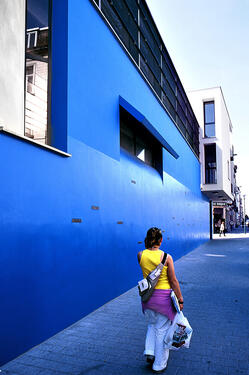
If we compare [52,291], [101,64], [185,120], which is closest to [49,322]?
[52,291]

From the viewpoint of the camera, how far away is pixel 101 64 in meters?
6.94

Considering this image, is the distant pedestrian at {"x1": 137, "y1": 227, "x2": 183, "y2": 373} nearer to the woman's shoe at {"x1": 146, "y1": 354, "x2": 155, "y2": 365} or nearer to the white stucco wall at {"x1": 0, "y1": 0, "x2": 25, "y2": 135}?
the woman's shoe at {"x1": 146, "y1": 354, "x2": 155, "y2": 365}

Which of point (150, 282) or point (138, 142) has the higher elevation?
point (138, 142)

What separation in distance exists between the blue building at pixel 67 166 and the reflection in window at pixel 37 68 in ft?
0.06

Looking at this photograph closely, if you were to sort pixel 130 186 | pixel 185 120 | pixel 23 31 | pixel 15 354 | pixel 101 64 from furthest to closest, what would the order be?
1. pixel 185 120
2. pixel 130 186
3. pixel 101 64
4. pixel 23 31
5. pixel 15 354

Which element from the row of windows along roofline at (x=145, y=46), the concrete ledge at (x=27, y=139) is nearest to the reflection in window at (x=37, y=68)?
the concrete ledge at (x=27, y=139)

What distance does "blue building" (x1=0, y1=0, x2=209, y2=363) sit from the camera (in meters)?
4.12

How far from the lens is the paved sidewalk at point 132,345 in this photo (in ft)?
12.2

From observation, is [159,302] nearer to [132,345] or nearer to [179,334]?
[179,334]

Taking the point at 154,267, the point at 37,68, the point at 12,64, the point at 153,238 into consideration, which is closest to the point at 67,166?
the point at 12,64

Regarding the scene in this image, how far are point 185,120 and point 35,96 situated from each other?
1468 centimetres

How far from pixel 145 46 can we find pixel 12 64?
7.08 m

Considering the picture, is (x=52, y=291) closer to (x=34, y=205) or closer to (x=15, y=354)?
(x=15, y=354)

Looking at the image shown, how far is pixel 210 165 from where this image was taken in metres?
26.6
